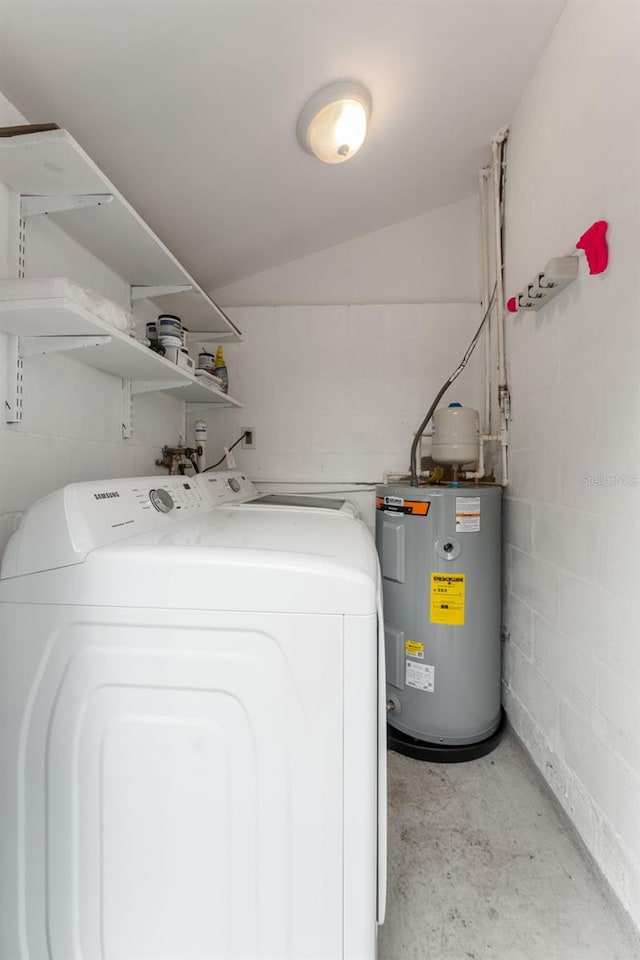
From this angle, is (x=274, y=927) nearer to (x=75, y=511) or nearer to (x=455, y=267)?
(x=75, y=511)

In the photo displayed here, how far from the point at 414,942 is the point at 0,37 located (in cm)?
230

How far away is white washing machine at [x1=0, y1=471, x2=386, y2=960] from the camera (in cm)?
78

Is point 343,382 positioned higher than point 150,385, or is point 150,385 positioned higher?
point 343,382

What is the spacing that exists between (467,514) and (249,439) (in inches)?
51.7

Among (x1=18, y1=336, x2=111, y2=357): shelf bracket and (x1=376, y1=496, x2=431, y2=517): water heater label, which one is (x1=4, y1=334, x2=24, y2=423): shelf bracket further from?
(x1=376, y1=496, x2=431, y2=517): water heater label

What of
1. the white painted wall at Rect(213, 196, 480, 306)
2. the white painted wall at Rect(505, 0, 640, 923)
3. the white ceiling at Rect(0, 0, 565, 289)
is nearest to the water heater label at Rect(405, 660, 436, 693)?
the white painted wall at Rect(505, 0, 640, 923)

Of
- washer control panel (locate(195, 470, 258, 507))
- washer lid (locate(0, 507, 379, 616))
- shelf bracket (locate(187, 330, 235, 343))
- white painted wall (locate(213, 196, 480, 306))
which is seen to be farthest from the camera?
white painted wall (locate(213, 196, 480, 306))

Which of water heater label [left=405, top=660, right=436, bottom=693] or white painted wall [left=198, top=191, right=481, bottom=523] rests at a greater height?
white painted wall [left=198, top=191, right=481, bottom=523]

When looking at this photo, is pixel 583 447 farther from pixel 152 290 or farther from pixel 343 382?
pixel 152 290

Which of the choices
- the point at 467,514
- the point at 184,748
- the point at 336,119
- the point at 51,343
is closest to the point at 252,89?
the point at 336,119

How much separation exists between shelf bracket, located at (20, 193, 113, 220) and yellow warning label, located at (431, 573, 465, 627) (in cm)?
164

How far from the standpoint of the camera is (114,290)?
5.20 ft

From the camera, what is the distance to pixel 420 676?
1.71 meters

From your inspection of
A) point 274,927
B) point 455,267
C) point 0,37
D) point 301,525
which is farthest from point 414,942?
point 455,267
